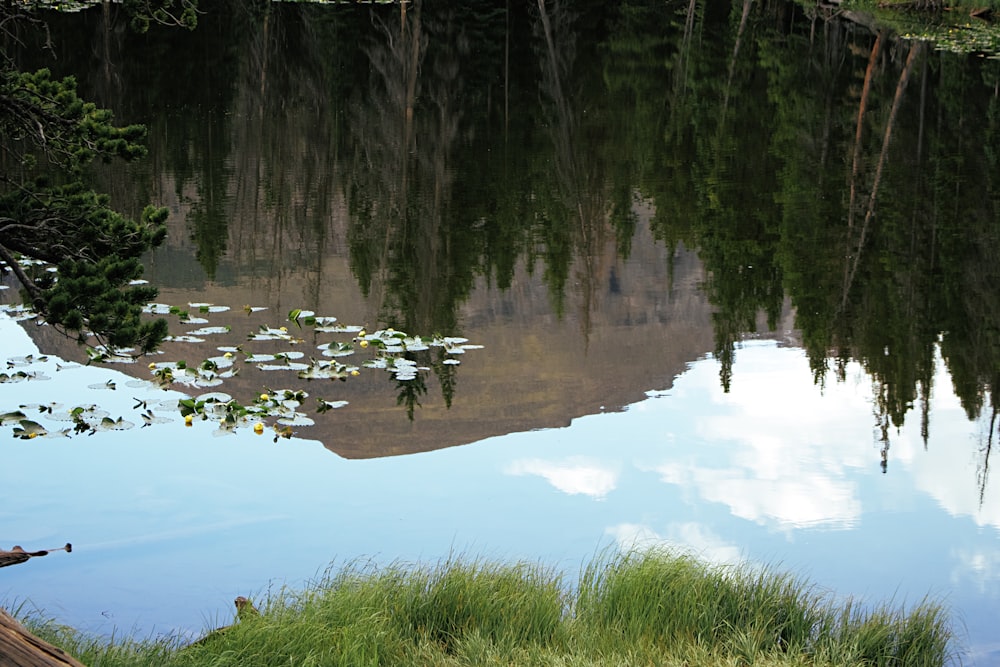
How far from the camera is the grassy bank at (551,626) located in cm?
736

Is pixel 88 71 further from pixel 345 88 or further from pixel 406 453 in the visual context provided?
pixel 406 453

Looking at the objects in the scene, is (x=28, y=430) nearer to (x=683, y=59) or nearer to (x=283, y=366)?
(x=283, y=366)

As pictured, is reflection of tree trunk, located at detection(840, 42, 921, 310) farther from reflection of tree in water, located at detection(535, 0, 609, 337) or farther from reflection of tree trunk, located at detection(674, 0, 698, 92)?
reflection of tree trunk, located at detection(674, 0, 698, 92)

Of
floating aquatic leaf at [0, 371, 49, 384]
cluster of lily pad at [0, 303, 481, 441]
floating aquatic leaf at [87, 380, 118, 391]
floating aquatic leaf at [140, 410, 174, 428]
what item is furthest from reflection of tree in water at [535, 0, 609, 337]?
floating aquatic leaf at [0, 371, 49, 384]

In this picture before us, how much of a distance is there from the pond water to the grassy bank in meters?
0.95

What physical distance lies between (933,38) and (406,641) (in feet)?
146

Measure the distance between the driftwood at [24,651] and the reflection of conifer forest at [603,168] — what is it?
740 centimetres

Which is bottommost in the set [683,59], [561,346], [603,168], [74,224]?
[561,346]

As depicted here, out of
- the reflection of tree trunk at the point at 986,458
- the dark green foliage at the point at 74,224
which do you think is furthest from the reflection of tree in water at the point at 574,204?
the dark green foliage at the point at 74,224

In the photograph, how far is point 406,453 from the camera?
480 inches

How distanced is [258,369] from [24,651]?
26.5 ft

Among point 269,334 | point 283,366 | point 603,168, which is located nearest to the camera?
point 283,366

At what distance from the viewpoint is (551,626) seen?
25.8 ft

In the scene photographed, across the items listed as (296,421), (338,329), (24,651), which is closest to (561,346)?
(338,329)
